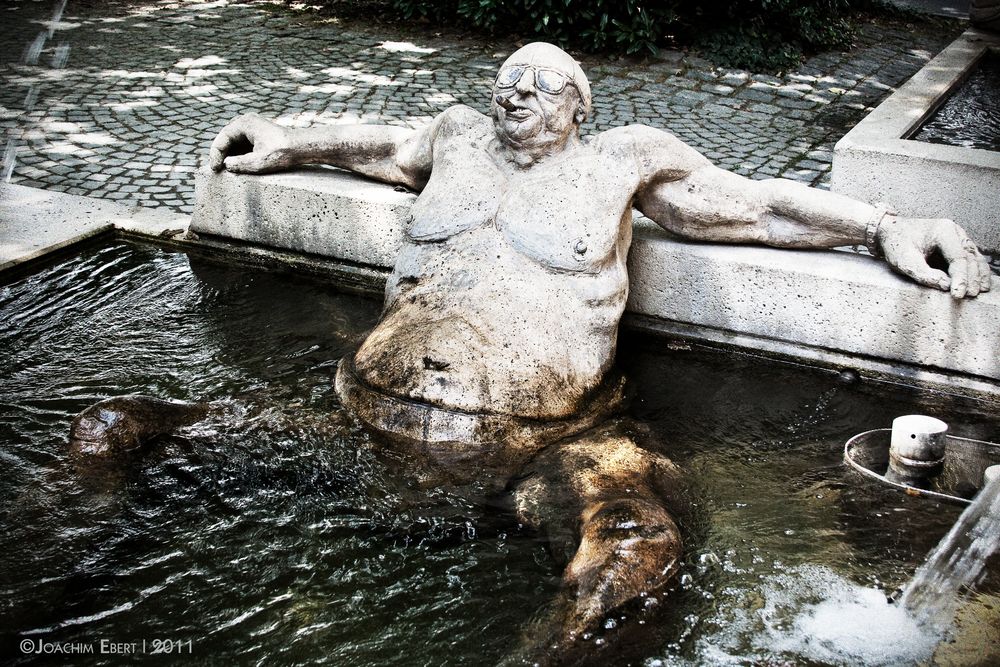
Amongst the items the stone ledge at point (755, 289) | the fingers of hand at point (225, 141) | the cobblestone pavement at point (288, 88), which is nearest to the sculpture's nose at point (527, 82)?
the stone ledge at point (755, 289)

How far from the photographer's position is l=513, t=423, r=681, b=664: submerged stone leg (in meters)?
2.69

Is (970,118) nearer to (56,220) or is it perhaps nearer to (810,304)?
(810,304)

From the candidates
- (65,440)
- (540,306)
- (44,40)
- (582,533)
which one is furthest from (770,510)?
(44,40)

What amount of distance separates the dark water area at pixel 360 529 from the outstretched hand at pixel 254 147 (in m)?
1.00

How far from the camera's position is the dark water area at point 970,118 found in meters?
6.08

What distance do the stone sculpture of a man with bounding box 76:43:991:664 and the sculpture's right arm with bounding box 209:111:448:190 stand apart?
0.08 m

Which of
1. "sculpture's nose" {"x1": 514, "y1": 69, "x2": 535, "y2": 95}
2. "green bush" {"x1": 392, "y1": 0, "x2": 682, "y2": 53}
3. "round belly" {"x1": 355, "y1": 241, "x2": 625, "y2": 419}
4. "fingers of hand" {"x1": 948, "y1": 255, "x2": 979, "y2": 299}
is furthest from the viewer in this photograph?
"green bush" {"x1": 392, "y1": 0, "x2": 682, "y2": 53}

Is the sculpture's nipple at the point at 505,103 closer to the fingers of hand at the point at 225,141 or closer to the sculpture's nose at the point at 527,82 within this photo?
the sculpture's nose at the point at 527,82

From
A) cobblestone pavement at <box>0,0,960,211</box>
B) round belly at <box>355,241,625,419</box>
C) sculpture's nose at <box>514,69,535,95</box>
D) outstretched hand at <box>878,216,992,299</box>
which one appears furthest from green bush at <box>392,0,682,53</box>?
round belly at <box>355,241,625,419</box>

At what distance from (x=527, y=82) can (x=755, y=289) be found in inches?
51.2

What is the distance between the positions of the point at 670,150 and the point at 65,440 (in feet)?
8.04

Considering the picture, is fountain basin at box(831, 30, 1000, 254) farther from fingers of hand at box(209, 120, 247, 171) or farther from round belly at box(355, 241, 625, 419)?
fingers of hand at box(209, 120, 247, 171)

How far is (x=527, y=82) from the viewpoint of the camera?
3.72 m

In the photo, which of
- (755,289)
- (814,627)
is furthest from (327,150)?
(814,627)
